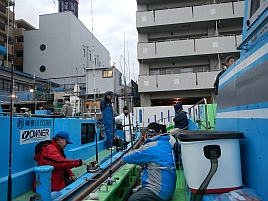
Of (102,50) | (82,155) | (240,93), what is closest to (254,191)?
(240,93)

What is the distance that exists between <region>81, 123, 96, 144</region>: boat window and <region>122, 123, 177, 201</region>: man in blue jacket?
8.46 feet

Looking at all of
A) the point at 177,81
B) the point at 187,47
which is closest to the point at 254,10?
the point at 177,81

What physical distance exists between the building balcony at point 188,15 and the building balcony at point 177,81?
465 centimetres

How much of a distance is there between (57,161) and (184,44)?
1670cm

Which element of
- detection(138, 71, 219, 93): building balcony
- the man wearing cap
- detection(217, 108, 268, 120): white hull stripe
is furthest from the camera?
detection(138, 71, 219, 93): building balcony

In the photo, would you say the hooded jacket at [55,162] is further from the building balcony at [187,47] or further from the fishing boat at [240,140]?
the building balcony at [187,47]

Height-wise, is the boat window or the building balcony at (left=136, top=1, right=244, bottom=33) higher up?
the building balcony at (left=136, top=1, right=244, bottom=33)

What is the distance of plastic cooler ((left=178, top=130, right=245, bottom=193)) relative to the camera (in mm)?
1679

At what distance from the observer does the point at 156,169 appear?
263 cm

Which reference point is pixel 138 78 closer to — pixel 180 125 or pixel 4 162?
pixel 180 125

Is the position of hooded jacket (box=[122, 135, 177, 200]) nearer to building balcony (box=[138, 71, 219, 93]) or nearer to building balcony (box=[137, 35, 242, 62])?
building balcony (box=[138, 71, 219, 93])

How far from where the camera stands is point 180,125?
6.00 m

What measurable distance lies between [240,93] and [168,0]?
20.1m

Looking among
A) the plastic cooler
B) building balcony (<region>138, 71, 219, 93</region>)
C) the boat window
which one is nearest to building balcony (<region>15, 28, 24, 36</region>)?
building balcony (<region>138, 71, 219, 93</region>)
